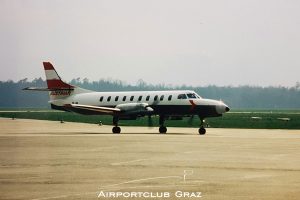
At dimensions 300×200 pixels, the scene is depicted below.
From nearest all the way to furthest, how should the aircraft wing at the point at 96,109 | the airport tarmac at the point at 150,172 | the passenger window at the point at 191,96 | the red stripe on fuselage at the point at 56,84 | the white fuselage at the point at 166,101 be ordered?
1. the airport tarmac at the point at 150,172
2. the white fuselage at the point at 166,101
3. the passenger window at the point at 191,96
4. the aircraft wing at the point at 96,109
5. the red stripe on fuselage at the point at 56,84

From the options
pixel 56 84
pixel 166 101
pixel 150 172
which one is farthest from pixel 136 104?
pixel 150 172

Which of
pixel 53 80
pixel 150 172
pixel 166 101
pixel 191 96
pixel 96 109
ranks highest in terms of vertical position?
pixel 53 80

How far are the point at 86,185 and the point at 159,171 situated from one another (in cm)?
358

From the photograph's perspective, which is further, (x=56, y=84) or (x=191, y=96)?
(x=56, y=84)

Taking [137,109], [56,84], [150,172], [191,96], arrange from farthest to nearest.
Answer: [56,84] → [137,109] → [191,96] → [150,172]

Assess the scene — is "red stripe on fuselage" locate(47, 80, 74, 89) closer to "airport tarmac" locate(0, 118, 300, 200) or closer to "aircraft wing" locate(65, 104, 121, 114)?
"aircraft wing" locate(65, 104, 121, 114)

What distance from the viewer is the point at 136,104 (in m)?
44.2

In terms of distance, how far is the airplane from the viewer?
42.9 meters

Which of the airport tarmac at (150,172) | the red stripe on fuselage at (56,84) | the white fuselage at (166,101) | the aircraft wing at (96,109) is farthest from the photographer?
the red stripe on fuselage at (56,84)

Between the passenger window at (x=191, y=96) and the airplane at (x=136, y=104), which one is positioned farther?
the passenger window at (x=191, y=96)

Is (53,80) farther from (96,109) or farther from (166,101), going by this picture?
(166,101)

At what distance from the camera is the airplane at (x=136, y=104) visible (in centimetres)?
4294

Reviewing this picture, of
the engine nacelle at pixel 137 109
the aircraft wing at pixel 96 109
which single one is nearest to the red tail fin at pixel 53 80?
the aircraft wing at pixel 96 109

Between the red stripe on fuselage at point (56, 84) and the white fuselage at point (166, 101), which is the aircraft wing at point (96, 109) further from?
the red stripe on fuselage at point (56, 84)
